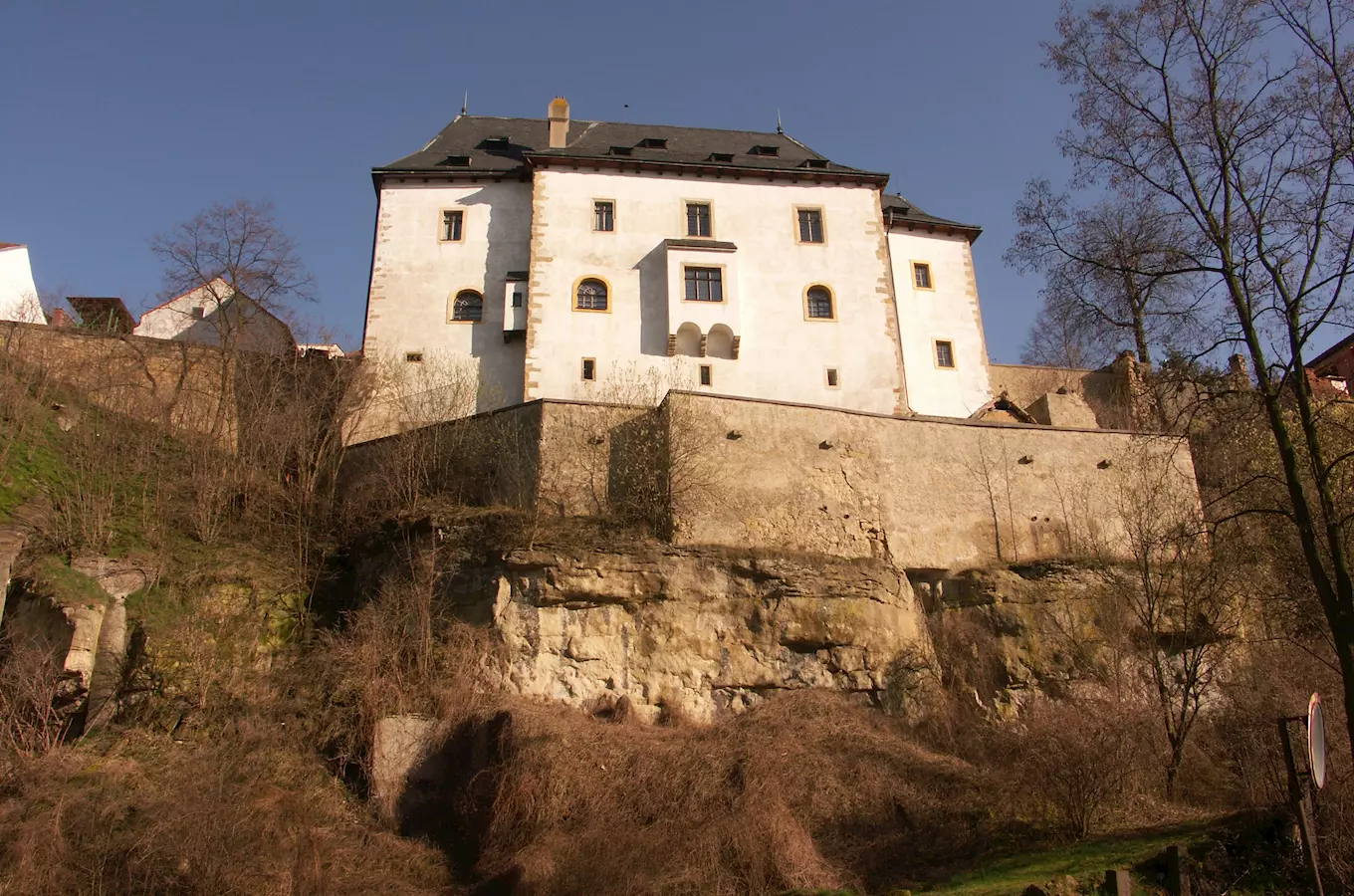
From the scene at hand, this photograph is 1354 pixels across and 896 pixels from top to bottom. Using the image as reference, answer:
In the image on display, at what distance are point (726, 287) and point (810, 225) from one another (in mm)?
3938

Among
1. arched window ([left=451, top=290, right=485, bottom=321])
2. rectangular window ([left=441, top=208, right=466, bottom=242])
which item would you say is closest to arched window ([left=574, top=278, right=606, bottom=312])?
arched window ([left=451, top=290, right=485, bottom=321])

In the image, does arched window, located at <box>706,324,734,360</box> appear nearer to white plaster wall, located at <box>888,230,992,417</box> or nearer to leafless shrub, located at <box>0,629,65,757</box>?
white plaster wall, located at <box>888,230,992,417</box>

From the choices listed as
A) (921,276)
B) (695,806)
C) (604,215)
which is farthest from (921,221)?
(695,806)

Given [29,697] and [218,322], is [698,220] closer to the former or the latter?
[218,322]

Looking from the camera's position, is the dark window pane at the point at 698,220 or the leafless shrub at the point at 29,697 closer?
the leafless shrub at the point at 29,697

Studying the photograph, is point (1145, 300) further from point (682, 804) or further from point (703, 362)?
point (703, 362)

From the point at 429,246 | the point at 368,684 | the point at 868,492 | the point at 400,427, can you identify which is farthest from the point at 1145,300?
the point at 429,246

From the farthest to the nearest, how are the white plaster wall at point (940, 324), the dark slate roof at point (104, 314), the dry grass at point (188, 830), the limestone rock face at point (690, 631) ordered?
the white plaster wall at point (940, 324) → the dark slate roof at point (104, 314) → the limestone rock face at point (690, 631) → the dry grass at point (188, 830)

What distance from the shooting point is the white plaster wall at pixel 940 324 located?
3212 cm

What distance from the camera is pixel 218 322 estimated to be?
99.8 feet

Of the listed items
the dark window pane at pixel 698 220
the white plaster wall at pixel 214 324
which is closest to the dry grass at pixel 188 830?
the white plaster wall at pixel 214 324

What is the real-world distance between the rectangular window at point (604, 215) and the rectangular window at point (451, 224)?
4161 millimetres

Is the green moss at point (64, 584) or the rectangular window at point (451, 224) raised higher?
the rectangular window at point (451, 224)

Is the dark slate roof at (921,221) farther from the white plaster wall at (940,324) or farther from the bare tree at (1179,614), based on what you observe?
the bare tree at (1179,614)
